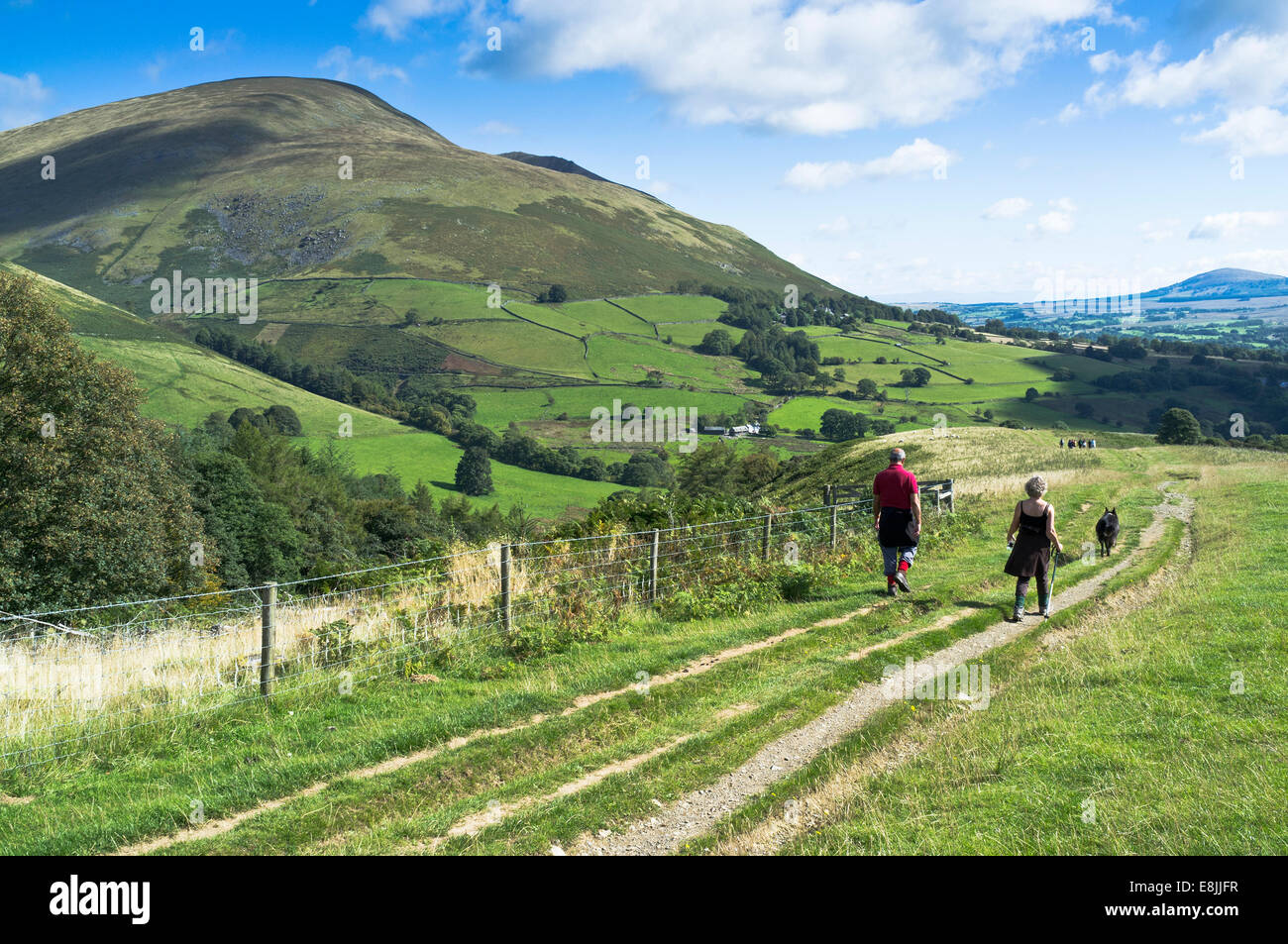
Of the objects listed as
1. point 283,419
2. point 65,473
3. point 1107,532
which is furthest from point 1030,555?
point 283,419

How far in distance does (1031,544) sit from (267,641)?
1137cm

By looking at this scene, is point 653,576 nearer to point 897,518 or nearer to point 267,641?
point 897,518

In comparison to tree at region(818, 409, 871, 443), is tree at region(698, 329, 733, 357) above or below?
above

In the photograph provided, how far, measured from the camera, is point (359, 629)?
36.7ft

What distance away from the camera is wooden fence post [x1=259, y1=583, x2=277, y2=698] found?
9344 mm

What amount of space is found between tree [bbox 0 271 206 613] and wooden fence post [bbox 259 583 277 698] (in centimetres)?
2869

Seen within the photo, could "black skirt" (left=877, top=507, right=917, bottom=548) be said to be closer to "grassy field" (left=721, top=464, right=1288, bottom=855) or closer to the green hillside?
"grassy field" (left=721, top=464, right=1288, bottom=855)

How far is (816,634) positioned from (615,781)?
572 cm

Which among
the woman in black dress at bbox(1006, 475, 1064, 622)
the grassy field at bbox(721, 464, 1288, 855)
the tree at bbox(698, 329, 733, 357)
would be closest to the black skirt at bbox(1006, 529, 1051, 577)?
the woman in black dress at bbox(1006, 475, 1064, 622)

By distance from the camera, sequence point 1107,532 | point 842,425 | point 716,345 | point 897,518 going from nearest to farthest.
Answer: point 897,518 → point 1107,532 → point 842,425 → point 716,345

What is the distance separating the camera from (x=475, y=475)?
105562 millimetres
